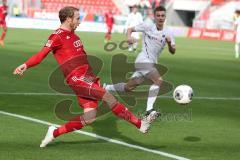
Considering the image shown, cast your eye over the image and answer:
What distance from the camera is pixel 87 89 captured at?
8.59 m

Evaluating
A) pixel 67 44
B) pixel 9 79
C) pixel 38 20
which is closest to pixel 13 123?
pixel 67 44

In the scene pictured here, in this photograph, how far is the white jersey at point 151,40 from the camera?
11.7 meters

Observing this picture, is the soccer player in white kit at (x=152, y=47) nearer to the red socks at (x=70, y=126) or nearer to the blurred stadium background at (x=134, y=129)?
the blurred stadium background at (x=134, y=129)

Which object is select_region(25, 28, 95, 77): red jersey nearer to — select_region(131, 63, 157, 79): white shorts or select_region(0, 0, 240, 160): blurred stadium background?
select_region(0, 0, 240, 160): blurred stadium background

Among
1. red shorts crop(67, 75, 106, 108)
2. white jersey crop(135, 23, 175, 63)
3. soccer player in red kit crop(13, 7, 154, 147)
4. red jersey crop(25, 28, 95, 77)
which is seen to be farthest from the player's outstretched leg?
white jersey crop(135, 23, 175, 63)

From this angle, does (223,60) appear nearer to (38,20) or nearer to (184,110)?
(184,110)

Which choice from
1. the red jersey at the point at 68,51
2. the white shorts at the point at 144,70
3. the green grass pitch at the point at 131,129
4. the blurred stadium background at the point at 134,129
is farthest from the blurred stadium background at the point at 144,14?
the red jersey at the point at 68,51

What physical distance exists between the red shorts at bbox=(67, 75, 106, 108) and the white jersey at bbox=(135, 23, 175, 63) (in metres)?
3.22

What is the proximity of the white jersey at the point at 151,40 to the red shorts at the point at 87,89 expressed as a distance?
3222 millimetres

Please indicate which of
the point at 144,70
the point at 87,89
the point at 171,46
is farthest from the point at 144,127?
the point at 144,70

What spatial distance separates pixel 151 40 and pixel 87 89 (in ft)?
11.5

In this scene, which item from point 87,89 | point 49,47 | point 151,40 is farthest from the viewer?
point 151,40

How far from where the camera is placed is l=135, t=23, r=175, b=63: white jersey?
38.2ft

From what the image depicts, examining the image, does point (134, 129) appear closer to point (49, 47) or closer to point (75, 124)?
point (75, 124)
